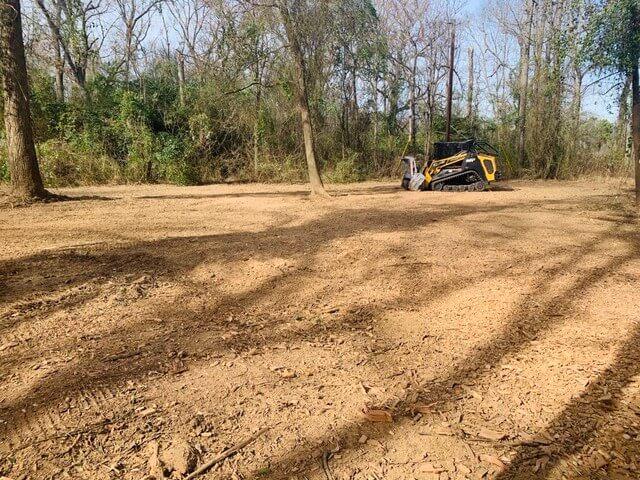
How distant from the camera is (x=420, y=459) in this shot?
6.02 ft

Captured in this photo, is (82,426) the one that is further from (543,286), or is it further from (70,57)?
(70,57)

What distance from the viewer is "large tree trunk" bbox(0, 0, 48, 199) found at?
27.2ft

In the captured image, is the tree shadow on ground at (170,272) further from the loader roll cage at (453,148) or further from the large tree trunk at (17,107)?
the loader roll cage at (453,148)

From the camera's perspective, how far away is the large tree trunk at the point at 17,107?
8281 millimetres

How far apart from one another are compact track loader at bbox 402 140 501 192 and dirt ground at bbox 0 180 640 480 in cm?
715

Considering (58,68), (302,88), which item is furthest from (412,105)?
(58,68)

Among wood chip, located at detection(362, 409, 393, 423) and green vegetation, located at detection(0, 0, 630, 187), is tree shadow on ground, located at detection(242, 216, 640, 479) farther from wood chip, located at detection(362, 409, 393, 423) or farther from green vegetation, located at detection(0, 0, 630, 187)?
green vegetation, located at detection(0, 0, 630, 187)

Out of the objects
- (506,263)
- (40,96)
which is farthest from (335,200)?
(40,96)

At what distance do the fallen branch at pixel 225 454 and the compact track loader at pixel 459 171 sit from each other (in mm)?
11426

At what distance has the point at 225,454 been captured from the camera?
6.03 ft

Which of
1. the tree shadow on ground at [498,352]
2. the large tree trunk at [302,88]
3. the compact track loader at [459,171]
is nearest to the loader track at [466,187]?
the compact track loader at [459,171]

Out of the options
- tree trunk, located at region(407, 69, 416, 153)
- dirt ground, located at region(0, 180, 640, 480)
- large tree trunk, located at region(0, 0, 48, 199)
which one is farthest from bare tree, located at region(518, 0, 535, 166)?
large tree trunk, located at region(0, 0, 48, 199)

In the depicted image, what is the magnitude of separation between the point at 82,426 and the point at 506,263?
153 inches

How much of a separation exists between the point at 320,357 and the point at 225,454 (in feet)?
3.12
